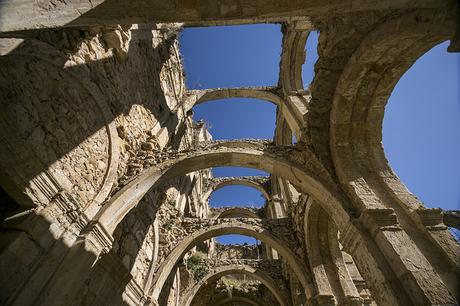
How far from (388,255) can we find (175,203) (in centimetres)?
674

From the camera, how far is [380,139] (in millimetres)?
5168

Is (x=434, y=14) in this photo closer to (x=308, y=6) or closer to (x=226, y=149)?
(x=308, y=6)

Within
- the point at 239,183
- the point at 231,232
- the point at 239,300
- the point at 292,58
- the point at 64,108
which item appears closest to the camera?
the point at 64,108

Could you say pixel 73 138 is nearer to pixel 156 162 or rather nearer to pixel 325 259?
pixel 156 162

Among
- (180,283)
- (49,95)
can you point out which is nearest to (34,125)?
(49,95)

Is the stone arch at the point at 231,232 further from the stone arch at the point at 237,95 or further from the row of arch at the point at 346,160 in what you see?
the stone arch at the point at 237,95

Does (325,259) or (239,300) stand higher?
(239,300)

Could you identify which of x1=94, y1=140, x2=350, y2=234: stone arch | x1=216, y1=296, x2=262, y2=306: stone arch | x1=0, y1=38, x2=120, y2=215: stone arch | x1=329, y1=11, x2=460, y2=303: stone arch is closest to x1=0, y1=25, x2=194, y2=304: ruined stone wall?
x1=0, y1=38, x2=120, y2=215: stone arch

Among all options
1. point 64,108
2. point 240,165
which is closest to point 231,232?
point 240,165

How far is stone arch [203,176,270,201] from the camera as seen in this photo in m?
15.7

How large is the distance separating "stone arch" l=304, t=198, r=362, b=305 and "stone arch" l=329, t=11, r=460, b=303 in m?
2.33

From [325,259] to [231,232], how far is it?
3.02 meters

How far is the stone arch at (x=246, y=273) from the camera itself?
8.79m

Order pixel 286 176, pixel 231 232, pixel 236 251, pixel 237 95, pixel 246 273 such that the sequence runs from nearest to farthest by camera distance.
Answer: pixel 286 176
pixel 231 232
pixel 246 273
pixel 237 95
pixel 236 251
